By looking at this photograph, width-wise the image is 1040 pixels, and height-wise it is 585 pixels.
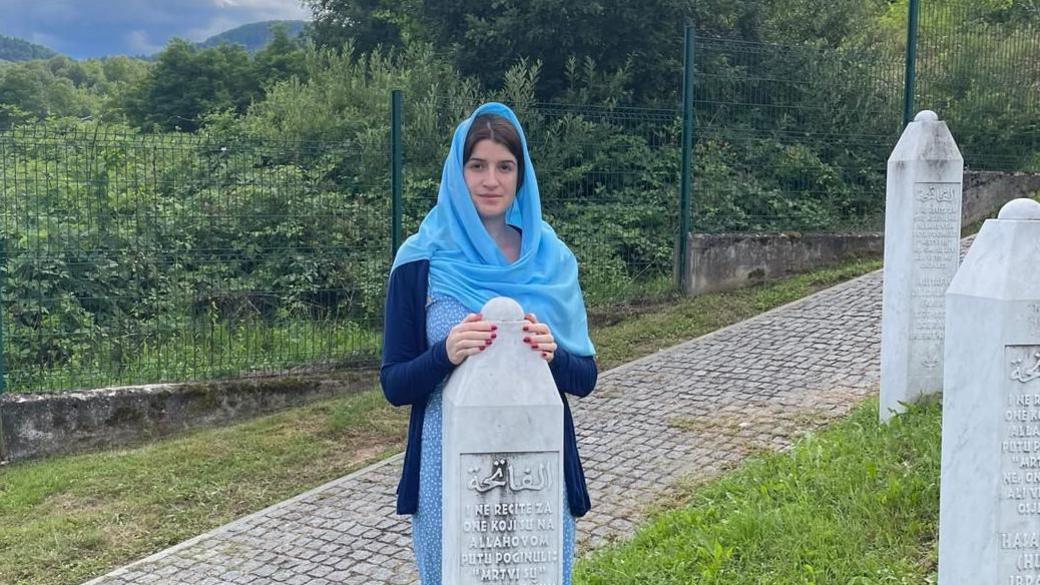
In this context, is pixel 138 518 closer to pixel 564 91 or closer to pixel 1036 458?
pixel 1036 458

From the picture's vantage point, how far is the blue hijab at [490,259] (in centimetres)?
255

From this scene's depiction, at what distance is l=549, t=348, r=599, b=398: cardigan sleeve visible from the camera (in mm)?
2547

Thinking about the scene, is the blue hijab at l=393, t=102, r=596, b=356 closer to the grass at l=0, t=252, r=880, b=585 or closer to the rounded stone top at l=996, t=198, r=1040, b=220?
the rounded stone top at l=996, t=198, r=1040, b=220

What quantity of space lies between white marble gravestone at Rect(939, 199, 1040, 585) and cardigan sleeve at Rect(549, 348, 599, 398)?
1.28 m

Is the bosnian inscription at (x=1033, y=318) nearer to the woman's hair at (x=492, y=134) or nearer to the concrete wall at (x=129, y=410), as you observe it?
the woman's hair at (x=492, y=134)

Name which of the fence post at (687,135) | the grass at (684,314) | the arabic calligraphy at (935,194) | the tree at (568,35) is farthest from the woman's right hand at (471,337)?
the tree at (568,35)

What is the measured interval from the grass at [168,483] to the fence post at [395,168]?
1.42 meters

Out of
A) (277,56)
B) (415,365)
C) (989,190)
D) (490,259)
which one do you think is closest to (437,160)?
(490,259)

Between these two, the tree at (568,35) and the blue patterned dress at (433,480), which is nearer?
the blue patterned dress at (433,480)

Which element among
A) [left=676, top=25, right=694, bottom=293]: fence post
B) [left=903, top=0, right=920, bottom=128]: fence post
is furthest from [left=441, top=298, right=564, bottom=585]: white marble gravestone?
[left=903, top=0, right=920, bottom=128]: fence post

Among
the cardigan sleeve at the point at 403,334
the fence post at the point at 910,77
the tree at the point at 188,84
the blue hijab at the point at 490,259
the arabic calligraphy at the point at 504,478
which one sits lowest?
the arabic calligraphy at the point at 504,478

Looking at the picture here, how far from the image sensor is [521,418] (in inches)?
93.1

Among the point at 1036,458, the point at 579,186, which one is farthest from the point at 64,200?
the point at 1036,458

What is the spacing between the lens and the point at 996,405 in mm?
2967
